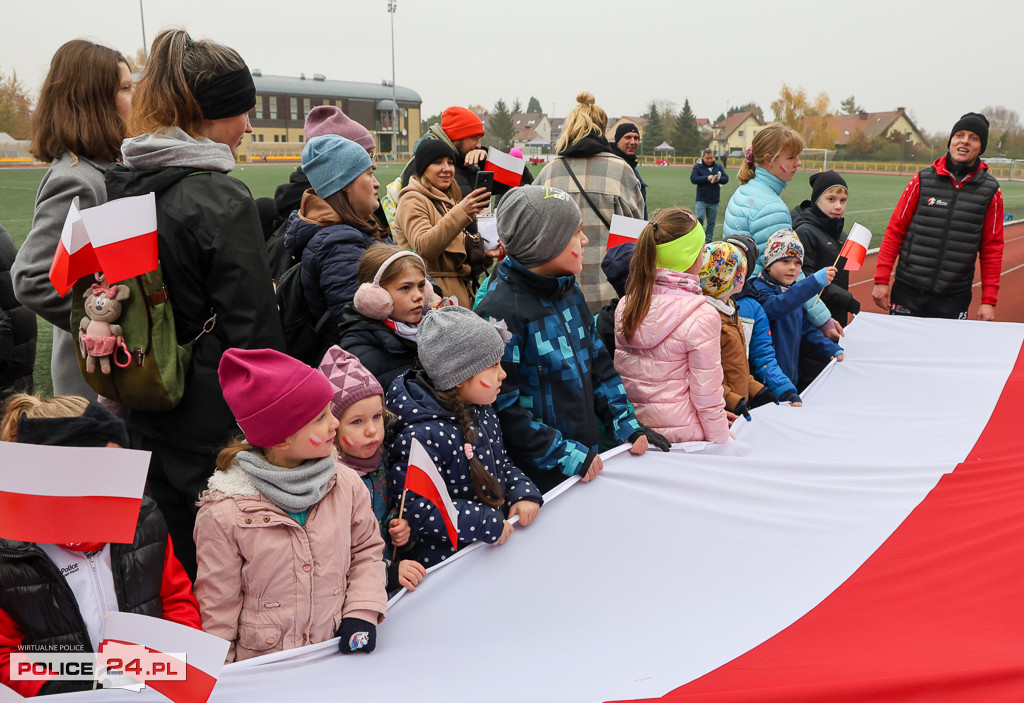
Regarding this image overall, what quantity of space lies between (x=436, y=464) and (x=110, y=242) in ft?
3.73

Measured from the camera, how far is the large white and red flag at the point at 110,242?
198 centimetres

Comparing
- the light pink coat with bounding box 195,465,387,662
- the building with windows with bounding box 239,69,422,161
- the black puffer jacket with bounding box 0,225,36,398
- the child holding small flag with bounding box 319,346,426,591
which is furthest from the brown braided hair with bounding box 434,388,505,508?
the building with windows with bounding box 239,69,422,161

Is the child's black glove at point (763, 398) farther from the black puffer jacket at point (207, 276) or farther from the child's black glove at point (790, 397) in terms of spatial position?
the black puffer jacket at point (207, 276)

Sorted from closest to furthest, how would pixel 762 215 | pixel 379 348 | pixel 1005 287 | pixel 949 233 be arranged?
pixel 379 348 < pixel 762 215 < pixel 949 233 < pixel 1005 287

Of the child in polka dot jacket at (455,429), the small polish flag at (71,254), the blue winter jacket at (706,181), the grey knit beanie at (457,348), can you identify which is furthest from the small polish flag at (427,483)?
the blue winter jacket at (706,181)

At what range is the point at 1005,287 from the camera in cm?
1252

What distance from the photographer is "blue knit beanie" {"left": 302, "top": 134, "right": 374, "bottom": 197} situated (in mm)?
3172

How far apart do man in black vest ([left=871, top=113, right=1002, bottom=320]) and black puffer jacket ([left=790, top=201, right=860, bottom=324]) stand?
30.9 inches

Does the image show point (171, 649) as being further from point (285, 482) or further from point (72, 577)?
point (285, 482)

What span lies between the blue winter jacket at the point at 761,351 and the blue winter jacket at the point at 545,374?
1.31m

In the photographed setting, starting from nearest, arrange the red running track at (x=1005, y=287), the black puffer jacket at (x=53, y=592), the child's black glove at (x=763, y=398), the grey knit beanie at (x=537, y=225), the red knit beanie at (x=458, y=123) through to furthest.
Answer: the black puffer jacket at (x=53, y=592)
the grey knit beanie at (x=537, y=225)
the child's black glove at (x=763, y=398)
the red knit beanie at (x=458, y=123)
the red running track at (x=1005, y=287)

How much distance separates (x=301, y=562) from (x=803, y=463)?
7.04ft

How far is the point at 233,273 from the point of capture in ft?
7.14

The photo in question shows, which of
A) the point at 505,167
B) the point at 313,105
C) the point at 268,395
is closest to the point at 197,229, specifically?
the point at 268,395
